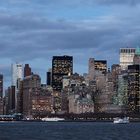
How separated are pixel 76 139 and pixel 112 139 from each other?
7072 millimetres

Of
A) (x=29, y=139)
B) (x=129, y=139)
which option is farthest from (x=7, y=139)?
(x=129, y=139)

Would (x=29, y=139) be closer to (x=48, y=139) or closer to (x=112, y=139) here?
(x=48, y=139)

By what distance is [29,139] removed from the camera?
127 meters

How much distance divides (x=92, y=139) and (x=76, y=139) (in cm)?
408

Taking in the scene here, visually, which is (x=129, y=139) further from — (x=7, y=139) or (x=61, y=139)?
(x=7, y=139)

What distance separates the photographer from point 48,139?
5089 inches

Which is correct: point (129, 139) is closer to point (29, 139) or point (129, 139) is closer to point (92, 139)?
point (92, 139)

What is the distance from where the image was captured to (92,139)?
433ft

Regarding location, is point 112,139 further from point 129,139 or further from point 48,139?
point 48,139

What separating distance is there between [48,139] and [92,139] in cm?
853

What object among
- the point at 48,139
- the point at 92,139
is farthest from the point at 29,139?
the point at 92,139

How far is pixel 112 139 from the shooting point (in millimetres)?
131375

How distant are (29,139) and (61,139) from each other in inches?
272

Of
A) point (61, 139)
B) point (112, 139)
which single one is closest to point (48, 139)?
point (61, 139)
